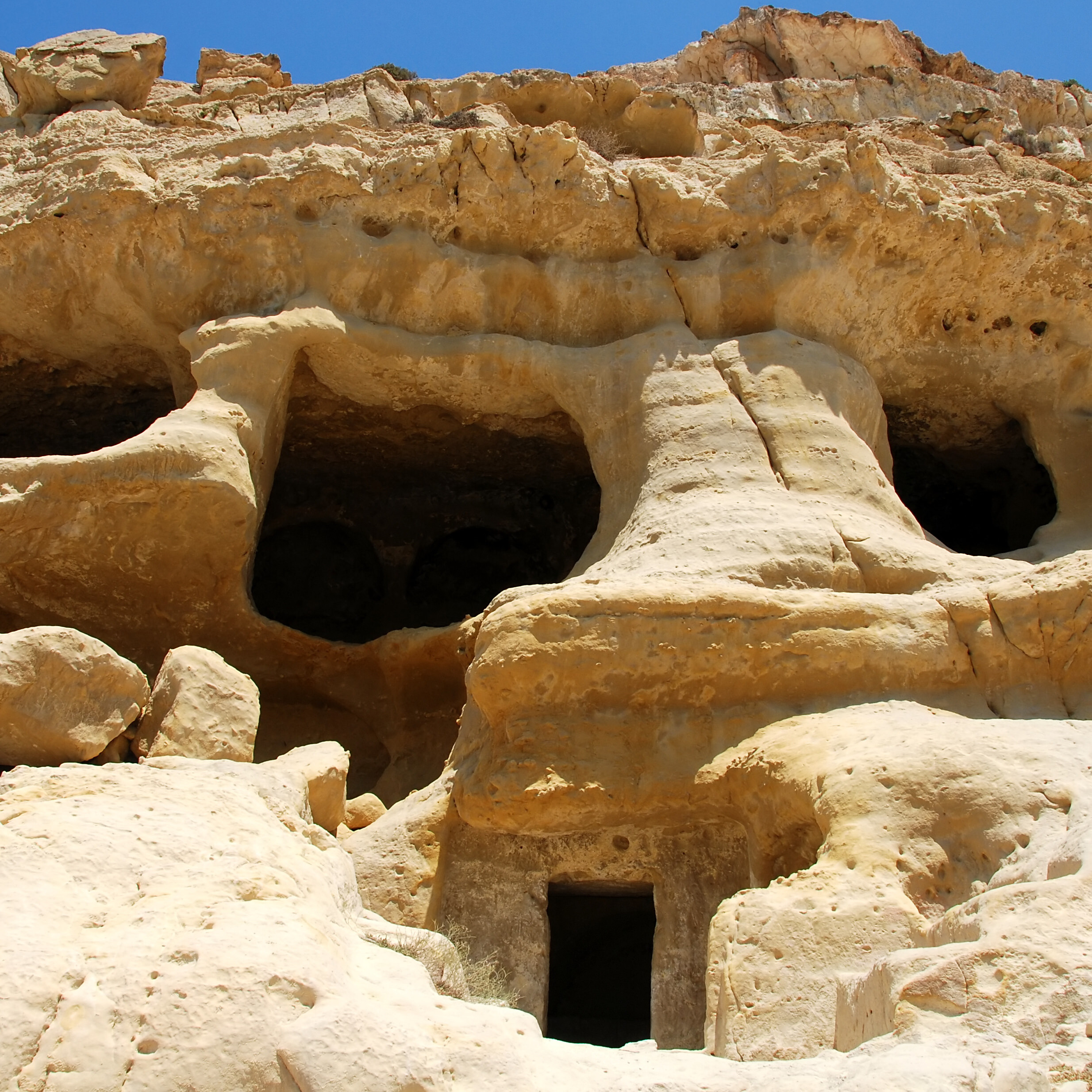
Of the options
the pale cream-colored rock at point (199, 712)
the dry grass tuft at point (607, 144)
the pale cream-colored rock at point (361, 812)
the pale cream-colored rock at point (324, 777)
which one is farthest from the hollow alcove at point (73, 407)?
the pale cream-colored rock at point (324, 777)

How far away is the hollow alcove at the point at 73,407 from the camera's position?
9.10 metres

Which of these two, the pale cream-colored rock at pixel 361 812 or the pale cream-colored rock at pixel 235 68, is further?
the pale cream-colored rock at pixel 235 68

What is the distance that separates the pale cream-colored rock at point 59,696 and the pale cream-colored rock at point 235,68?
28.0ft

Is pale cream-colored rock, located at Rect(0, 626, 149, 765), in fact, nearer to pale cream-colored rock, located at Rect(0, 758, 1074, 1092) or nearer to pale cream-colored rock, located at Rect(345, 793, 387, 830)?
pale cream-colored rock, located at Rect(0, 758, 1074, 1092)

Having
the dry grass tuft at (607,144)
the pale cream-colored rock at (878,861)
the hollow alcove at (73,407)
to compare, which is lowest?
the pale cream-colored rock at (878,861)

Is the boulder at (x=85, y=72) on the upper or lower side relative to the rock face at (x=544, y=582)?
upper

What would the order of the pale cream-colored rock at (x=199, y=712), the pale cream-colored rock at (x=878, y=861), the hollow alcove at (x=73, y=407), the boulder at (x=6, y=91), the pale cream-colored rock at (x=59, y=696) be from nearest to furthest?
the pale cream-colored rock at (x=878, y=861), the pale cream-colored rock at (x=59, y=696), the pale cream-colored rock at (x=199, y=712), the hollow alcove at (x=73, y=407), the boulder at (x=6, y=91)

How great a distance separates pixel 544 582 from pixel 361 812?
13.9ft

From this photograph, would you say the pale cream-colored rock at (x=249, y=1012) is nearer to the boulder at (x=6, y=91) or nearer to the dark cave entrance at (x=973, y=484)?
the dark cave entrance at (x=973, y=484)

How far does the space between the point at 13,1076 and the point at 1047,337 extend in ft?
25.7

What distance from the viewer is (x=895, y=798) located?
460 centimetres

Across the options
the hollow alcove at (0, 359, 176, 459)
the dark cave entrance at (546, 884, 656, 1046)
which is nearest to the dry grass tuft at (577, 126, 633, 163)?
the hollow alcove at (0, 359, 176, 459)

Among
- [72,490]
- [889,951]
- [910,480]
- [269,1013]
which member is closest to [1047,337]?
[910,480]

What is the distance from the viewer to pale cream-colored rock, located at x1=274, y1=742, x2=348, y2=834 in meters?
5.37
